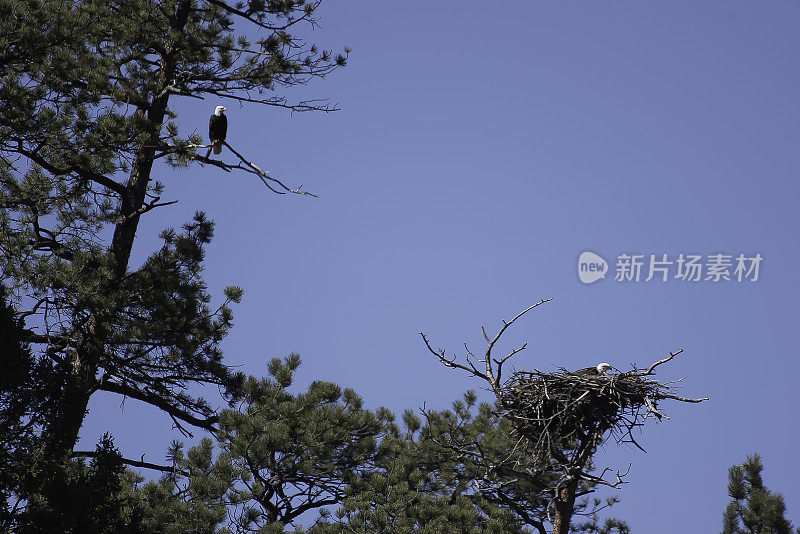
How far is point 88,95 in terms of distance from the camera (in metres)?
10.6

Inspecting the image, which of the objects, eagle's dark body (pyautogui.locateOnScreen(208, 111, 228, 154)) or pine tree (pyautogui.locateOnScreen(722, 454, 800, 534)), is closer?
pine tree (pyautogui.locateOnScreen(722, 454, 800, 534))

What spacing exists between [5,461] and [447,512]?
571 cm

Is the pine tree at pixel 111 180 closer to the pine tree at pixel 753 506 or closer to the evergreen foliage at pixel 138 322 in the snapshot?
the evergreen foliage at pixel 138 322

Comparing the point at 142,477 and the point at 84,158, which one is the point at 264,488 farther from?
the point at 84,158

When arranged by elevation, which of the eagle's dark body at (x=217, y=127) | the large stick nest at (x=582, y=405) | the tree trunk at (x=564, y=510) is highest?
the eagle's dark body at (x=217, y=127)

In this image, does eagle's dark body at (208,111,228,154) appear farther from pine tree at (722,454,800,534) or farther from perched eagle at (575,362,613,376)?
pine tree at (722,454,800,534)

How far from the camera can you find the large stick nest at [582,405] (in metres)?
7.88

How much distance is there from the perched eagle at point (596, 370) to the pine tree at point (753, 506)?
2627 millimetres

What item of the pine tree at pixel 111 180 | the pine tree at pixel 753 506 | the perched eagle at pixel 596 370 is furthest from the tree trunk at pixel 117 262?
the pine tree at pixel 753 506

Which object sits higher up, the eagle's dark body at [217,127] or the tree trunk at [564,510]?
the eagle's dark body at [217,127]

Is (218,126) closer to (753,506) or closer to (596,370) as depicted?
(596,370)

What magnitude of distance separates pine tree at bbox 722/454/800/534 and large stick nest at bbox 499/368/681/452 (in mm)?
2825

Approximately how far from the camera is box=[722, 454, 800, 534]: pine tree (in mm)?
9586

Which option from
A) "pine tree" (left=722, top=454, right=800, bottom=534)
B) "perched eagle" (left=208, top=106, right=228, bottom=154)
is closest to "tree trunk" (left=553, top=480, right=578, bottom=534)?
"pine tree" (left=722, top=454, right=800, bottom=534)
